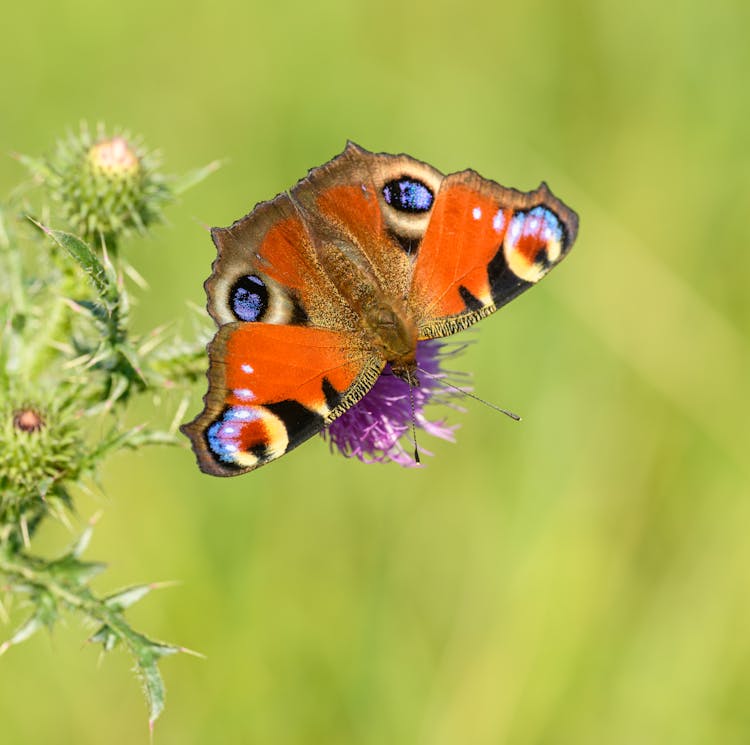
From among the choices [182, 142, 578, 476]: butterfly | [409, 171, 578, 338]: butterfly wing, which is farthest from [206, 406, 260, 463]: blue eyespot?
[409, 171, 578, 338]: butterfly wing

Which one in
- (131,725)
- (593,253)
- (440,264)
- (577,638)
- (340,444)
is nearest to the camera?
(440,264)

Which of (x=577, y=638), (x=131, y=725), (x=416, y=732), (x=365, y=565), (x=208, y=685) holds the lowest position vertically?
(x=131, y=725)

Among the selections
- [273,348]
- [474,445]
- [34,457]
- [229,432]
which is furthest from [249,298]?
[474,445]

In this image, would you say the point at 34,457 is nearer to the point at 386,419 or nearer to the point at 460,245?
the point at 386,419

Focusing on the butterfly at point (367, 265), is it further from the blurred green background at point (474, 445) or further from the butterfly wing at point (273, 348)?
the blurred green background at point (474, 445)

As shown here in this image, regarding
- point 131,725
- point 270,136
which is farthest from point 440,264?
point 270,136

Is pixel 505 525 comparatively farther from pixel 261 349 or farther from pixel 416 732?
pixel 261 349
